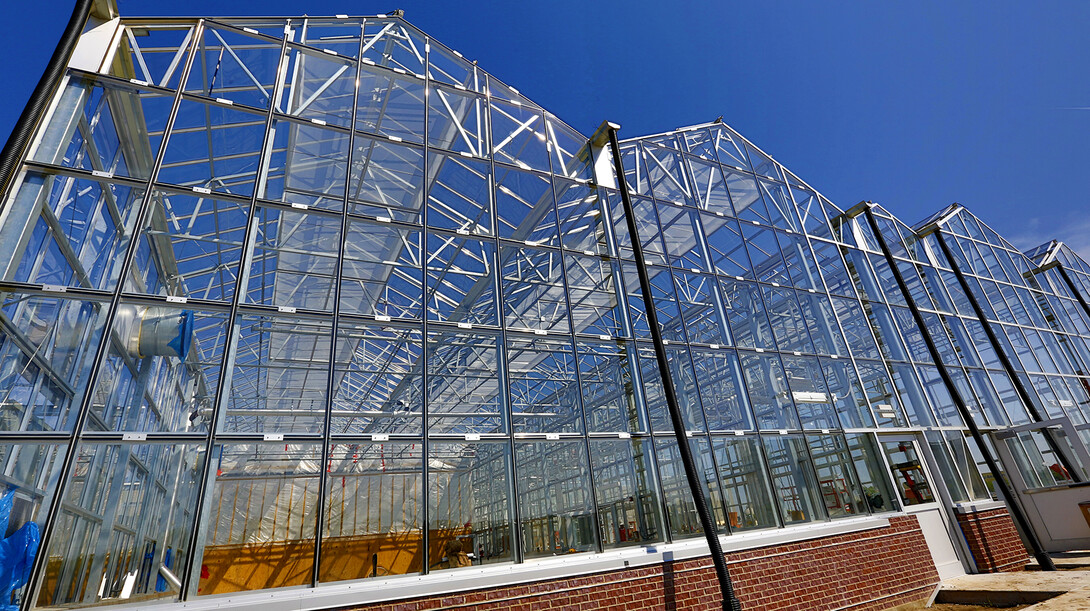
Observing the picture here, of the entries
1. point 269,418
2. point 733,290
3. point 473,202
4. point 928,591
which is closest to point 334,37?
point 473,202

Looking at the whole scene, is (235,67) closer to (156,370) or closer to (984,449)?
(156,370)

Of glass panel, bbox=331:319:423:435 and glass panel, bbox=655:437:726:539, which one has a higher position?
glass panel, bbox=331:319:423:435

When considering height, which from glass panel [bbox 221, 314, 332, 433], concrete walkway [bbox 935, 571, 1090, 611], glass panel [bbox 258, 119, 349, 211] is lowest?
concrete walkway [bbox 935, 571, 1090, 611]

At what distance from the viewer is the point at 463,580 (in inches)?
257

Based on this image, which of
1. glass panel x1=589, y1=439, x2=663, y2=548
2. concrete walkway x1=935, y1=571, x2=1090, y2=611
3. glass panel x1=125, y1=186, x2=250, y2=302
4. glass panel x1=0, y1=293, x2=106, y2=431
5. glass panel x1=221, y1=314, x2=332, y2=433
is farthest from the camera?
glass panel x1=221, y1=314, x2=332, y2=433

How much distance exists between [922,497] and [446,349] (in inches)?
471

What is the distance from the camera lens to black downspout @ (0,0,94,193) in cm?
446

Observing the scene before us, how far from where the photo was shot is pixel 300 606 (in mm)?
5641

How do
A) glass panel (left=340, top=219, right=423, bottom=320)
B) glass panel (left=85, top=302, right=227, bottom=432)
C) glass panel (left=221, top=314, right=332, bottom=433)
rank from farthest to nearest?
glass panel (left=340, top=219, right=423, bottom=320) < glass panel (left=221, top=314, right=332, bottom=433) < glass panel (left=85, top=302, right=227, bottom=432)

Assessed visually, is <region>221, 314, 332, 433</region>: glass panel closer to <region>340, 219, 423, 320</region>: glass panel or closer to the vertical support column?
<region>340, 219, 423, 320</region>: glass panel

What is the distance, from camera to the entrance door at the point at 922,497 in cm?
1160

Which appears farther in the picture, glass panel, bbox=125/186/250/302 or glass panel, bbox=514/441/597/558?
glass panel, bbox=125/186/250/302

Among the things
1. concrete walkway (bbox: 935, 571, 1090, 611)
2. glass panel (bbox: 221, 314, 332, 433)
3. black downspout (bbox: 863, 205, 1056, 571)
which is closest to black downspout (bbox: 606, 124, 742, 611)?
concrete walkway (bbox: 935, 571, 1090, 611)

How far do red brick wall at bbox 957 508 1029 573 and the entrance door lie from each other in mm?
552
